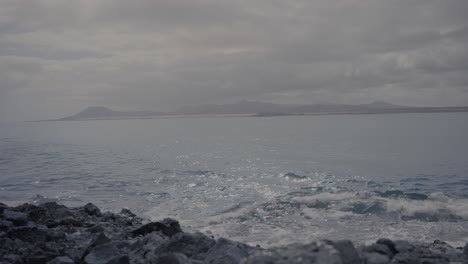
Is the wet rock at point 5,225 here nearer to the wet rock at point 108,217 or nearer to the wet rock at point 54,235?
the wet rock at point 54,235

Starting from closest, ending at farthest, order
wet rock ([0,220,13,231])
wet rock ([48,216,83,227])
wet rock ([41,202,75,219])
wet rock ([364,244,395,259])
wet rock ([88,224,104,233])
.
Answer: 1. wet rock ([364,244,395,259])
2. wet rock ([0,220,13,231])
3. wet rock ([88,224,104,233])
4. wet rock ([48,216,83,227])
5. wet rock ([41,202,75,219])

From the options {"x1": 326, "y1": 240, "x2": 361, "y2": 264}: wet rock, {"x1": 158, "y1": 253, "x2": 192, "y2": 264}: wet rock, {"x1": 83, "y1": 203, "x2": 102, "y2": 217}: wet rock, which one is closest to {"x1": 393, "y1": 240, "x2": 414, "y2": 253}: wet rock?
{"x1": 326, "y1": 240, "x2": 361, "y2": 264}: wet rock

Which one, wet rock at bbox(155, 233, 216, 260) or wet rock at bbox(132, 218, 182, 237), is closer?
wet rock at bbox(155, 233, 216, 260)

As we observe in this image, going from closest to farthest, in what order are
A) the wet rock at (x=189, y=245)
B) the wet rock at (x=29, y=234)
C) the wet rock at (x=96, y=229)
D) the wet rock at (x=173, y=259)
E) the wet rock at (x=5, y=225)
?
the wet rock at (x=173, y=259) → the wet rock at (x=189, y=245) → the wet rock at (x=29, y=234) → the wet rock at (x=5, y=225) → the wet rock at (x=96, y=229)

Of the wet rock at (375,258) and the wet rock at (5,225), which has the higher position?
the wet rock at (375,258)

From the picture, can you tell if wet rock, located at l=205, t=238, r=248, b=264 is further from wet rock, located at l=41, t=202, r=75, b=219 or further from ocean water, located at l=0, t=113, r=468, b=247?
wet rock, located at l=41, t=202, r=75, b=219

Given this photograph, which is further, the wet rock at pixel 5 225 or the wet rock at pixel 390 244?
the wet rock at pixel 5 225

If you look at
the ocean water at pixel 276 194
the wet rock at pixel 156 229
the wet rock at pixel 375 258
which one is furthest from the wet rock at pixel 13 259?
the ocean water at pixel 276 194

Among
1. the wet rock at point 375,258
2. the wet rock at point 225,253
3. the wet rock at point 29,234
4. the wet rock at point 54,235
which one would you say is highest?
the wet rock at point 375,258

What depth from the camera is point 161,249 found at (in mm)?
8945

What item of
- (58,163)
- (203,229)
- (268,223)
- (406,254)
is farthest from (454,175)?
(58,163)

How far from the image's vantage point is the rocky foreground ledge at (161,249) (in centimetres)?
632

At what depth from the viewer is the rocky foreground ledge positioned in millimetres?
6324

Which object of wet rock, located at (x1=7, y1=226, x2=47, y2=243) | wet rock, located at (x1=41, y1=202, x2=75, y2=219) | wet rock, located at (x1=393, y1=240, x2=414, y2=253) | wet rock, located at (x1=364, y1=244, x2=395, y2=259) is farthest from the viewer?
wet rock, located at (x1=41, y1=202, x2=75, y2=219)
